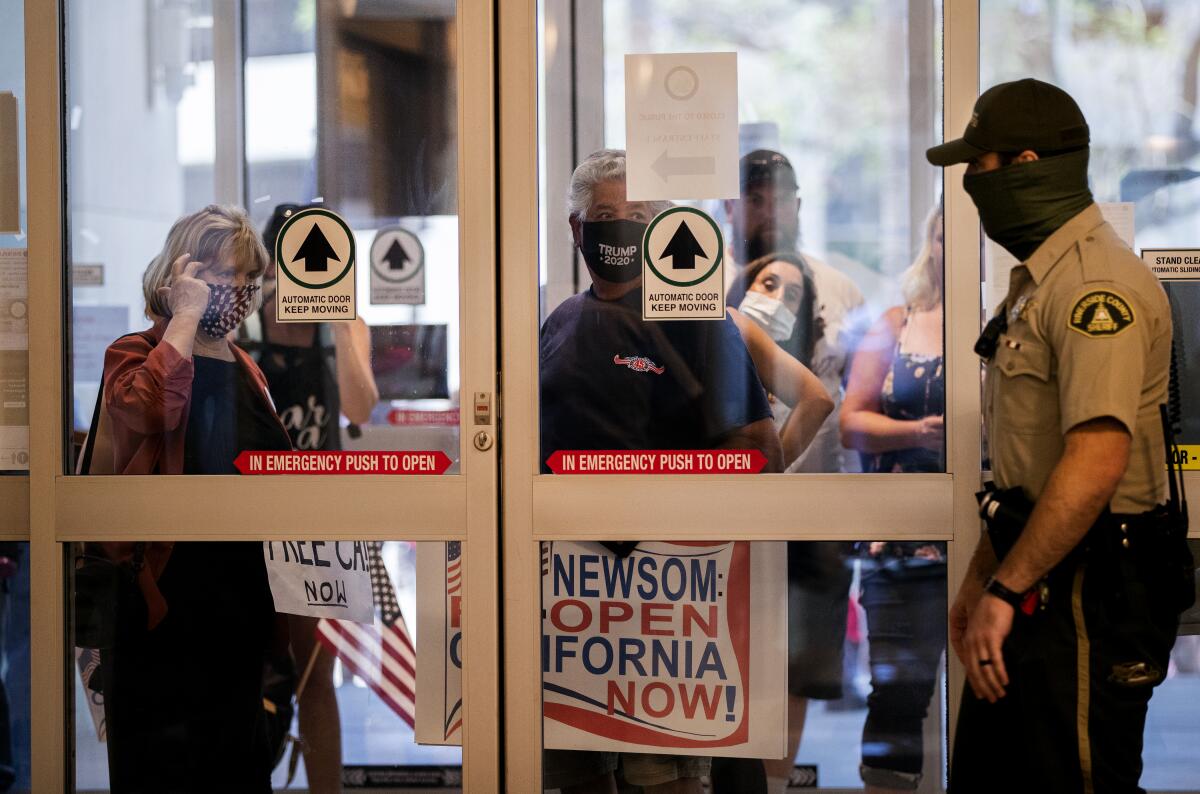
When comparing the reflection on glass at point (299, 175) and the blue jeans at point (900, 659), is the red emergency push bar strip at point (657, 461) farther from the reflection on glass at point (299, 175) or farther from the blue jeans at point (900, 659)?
the blue jeans at point (900, 659)

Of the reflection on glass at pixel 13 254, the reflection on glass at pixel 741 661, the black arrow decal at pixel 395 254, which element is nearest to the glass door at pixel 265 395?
the black arrow decal at pixel 395 254

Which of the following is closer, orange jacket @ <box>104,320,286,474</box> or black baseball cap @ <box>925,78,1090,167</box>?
black baseball cap @ <box>925,78,1090,167</box>

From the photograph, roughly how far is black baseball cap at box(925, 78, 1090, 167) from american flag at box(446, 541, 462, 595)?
62.9 inches

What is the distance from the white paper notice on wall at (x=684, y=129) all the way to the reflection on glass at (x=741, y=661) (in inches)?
36.7

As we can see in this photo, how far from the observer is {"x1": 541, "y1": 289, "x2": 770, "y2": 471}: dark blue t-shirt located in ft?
8.77

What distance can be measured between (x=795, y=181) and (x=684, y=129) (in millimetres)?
316

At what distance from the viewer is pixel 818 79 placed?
2.65m

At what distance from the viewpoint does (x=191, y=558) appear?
2.79m

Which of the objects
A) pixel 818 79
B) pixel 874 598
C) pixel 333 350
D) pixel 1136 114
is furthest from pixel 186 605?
pixel 1136 114

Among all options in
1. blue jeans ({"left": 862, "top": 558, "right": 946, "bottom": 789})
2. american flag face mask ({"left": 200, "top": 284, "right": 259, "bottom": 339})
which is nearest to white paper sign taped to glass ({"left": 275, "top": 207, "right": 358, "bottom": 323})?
american flag face mask ({"left": 200, "top": 284, "right": 259, "bottom": 339})

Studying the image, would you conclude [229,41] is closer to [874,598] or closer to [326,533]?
[326,533]

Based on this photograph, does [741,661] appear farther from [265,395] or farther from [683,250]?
[265,395]

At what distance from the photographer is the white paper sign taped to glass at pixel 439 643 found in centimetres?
273

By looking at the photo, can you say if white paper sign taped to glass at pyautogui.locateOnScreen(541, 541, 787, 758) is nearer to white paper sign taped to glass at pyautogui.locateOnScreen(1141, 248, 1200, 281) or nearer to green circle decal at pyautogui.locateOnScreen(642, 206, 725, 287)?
green circle decal at pyautogui.locateOnScreen(642, 206, 725, 287)
